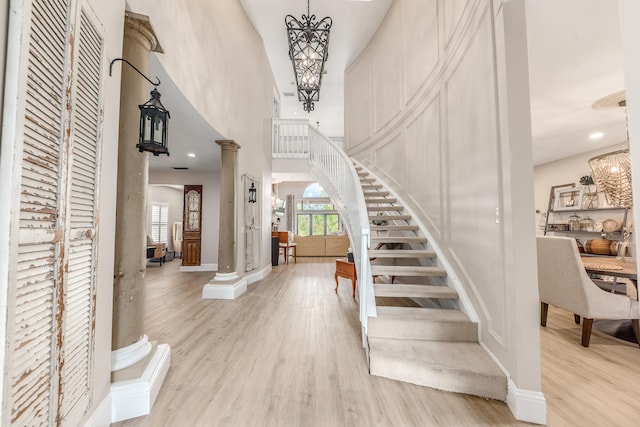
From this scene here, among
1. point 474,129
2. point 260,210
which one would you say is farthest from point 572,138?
point 260,210

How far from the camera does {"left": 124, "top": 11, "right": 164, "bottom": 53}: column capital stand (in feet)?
6.12

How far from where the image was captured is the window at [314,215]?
13843 mm

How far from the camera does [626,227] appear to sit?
5.04 meters

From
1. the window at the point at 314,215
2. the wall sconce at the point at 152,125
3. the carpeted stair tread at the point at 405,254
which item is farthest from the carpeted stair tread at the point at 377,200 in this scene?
the window at the point at 314,215

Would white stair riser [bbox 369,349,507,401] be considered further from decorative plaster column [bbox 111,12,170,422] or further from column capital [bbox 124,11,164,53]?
column capital [bbox 124,11,164,53]

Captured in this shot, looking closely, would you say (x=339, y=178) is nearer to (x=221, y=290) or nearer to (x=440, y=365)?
(x=221, y=290)

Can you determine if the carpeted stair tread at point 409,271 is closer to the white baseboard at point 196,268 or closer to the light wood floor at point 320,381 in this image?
the light wood floor at point 320,381

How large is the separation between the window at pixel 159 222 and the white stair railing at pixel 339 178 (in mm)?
5513

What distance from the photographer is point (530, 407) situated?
1.74m

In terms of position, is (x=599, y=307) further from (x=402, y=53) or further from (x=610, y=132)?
(x=402, y=53)

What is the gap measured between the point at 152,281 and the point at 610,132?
950cm

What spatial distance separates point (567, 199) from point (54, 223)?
8841 millimetres

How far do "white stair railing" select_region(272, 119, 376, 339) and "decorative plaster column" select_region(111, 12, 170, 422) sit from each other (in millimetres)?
1818

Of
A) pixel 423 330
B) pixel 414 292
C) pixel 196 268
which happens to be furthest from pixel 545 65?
pixel 196 268
